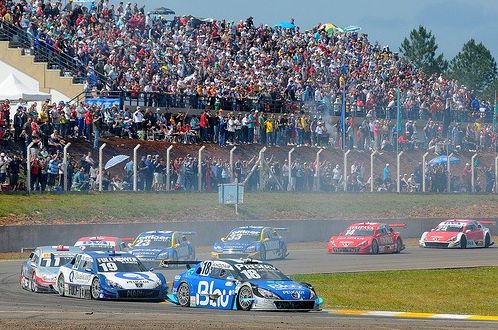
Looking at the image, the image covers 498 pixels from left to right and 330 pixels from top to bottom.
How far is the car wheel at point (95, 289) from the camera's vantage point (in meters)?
28.4

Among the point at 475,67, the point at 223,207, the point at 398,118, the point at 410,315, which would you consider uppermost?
the point at 475,67

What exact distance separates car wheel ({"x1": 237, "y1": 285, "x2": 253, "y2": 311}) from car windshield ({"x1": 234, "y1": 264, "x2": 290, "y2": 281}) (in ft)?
1.04

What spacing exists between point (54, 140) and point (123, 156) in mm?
3032

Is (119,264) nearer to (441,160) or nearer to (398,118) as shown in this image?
(441,160)

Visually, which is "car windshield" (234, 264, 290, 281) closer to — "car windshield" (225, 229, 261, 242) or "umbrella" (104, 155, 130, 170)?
"car windshield" (225, 229, 261, 242)

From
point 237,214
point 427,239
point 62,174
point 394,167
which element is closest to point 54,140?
point 62,174

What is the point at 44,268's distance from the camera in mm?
30641

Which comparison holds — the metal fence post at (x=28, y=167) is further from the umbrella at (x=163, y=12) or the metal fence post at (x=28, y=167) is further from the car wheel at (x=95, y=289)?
the umbrella at (x=163, y=12)

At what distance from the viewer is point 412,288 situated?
33.8m

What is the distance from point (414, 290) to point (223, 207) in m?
16.8

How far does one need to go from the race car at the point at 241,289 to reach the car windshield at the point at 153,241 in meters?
9.41

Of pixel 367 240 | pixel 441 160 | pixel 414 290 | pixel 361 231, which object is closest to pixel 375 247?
A: pixel 367 240

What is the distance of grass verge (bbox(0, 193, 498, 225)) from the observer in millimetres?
43219

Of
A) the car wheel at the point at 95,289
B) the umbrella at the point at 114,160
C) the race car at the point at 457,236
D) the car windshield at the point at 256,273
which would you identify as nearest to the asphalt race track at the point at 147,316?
the car wheel at the point at 95,289
